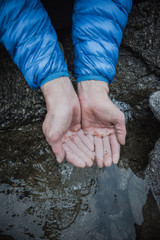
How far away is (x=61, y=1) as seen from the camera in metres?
1.93

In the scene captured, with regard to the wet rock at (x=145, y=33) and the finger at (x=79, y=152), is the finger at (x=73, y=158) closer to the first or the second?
the finger at (x=79, y=152)

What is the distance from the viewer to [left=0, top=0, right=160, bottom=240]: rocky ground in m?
1.70

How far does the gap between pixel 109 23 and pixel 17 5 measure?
2.66 feet

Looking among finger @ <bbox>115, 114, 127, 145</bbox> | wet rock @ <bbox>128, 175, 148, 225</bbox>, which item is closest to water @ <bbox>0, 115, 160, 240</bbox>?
wet rock @ <bbox>128, 175, 148, 225</bbox>

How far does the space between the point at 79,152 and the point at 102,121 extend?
1.24ft

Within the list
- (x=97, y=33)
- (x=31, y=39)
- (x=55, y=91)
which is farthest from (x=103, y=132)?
(x=31, y=39)

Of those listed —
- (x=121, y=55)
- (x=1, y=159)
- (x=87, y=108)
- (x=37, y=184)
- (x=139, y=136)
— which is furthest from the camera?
(x=121, y=55)

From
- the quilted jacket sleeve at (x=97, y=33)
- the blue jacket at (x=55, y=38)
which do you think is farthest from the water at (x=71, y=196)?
the quilted jacket sleeve at (x=97, y=33)

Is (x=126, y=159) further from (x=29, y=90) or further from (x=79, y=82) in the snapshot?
(x=29, y=90)

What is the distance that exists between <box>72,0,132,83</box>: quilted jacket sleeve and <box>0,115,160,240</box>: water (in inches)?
39.9

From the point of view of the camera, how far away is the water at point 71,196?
168 centimetres

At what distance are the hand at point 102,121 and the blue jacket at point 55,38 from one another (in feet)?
0.39

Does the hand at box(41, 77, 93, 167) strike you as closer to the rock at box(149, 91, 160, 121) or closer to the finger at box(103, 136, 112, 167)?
the finger at box(103, 136, 112, 167)

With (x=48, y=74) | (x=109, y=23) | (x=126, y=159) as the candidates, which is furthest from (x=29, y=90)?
(x=126, y=159)
